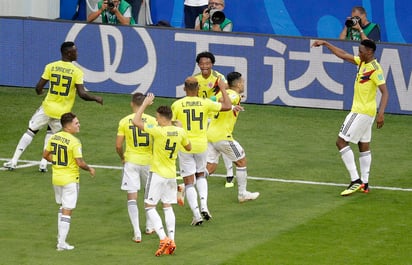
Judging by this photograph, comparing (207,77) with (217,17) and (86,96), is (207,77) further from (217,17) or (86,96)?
(217,17)

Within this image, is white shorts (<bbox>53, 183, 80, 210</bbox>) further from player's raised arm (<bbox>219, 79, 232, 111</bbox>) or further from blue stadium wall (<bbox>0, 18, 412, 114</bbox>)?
blue stadium wall (<bbox>0, 18, 412, 114</bbox>)

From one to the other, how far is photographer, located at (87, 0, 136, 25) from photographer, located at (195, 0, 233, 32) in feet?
5.58

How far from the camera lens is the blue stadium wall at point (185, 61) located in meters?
25.2

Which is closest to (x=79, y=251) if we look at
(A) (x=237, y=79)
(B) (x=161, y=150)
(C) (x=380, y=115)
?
(B) (x=161, y=150)

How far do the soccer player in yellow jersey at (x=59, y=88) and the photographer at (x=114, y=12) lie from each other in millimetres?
7392

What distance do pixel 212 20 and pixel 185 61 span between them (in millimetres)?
1621

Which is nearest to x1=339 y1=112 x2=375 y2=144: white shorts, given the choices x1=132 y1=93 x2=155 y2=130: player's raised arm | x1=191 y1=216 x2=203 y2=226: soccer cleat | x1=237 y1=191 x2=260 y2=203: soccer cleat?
x1=237 y1=191 x2=260 y2=203: soccer cleat

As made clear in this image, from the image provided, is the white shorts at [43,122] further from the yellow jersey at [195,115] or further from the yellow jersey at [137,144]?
the yellow jersey at [137,144]

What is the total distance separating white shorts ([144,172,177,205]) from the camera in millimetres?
15625

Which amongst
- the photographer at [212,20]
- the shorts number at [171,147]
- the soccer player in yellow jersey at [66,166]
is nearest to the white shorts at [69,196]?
the soccer player in yellow jersey at [66,166]

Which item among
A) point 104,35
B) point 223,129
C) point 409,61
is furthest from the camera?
point 104,35

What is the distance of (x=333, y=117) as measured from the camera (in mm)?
25297

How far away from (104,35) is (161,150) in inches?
436

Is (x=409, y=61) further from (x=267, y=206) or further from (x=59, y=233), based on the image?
(x=59, y=233)
